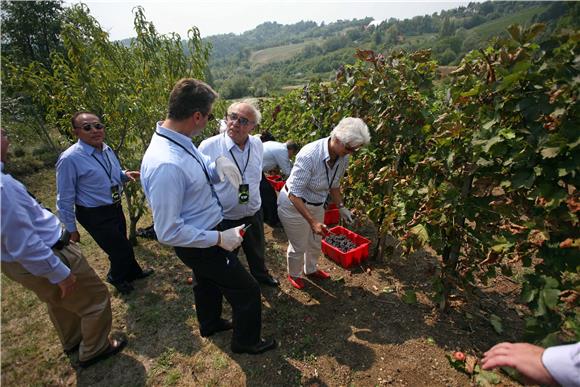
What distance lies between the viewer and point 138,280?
4336 mm

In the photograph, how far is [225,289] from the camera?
2639mm

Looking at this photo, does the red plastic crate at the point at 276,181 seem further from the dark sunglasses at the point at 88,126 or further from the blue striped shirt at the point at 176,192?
the blue striped shirt at the point at 176,192

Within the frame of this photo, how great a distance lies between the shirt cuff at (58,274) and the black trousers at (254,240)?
1495 mm

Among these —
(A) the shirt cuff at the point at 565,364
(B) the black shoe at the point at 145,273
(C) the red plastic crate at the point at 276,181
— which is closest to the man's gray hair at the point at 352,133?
(A) the shirt cuff at the point at 565,364

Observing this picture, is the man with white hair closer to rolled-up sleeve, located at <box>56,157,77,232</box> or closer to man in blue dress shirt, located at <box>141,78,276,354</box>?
man in blue dress shirt, located at <box>141,78,276,354</box>

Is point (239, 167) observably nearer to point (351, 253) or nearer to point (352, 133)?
point (352, 133)

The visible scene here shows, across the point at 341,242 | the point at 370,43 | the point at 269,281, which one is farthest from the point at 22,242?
the point at 370,43

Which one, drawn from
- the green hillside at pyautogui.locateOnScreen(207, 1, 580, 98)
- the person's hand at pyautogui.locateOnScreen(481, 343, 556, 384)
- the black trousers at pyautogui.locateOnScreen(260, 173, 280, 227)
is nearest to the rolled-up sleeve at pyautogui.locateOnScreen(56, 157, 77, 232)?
the black trousers at pyautogui.locateOnScreen(260, 173, 280, 227)

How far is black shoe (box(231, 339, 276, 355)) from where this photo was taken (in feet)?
9.97

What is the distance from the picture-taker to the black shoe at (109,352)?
119 inches

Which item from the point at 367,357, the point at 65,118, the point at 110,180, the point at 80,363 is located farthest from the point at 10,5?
the point at 367,357

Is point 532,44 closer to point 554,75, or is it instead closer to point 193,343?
point 554,75

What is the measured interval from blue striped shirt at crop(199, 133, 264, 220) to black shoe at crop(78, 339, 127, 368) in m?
1.66

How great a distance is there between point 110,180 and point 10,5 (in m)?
23.7
